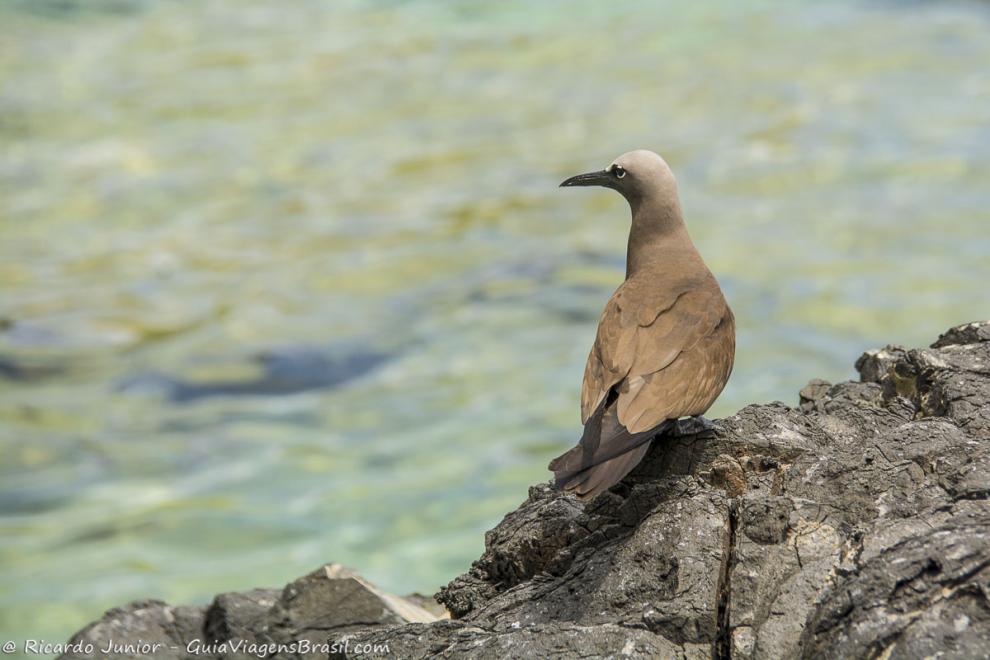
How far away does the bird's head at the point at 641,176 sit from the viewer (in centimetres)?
512

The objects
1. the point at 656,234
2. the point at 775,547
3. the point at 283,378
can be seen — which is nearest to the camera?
the point at 775,547

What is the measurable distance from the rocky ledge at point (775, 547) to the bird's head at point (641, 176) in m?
0.95

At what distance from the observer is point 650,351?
4301mm

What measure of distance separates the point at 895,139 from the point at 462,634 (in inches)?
549

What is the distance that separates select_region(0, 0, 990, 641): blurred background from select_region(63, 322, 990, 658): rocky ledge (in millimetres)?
5718

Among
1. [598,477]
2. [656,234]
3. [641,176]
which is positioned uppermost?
[641,176]

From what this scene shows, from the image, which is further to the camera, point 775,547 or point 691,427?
point 691,427

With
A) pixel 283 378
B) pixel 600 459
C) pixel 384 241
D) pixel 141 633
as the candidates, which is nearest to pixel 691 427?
pixel 600 459

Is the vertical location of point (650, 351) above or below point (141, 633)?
above

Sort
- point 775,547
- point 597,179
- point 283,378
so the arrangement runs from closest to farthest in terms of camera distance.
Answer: point 775,547, point 597,179, point 283,378

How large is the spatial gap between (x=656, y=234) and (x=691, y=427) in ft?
3.59

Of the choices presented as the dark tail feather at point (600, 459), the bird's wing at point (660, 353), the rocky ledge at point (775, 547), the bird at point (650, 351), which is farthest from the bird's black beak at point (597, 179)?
the dark tail feather at point (600, 459)

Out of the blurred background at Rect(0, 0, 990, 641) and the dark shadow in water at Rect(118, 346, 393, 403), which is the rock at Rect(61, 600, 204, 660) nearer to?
the blurred background at Rect(0, 0, 990, 641)

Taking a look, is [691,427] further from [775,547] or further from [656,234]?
[656,234]
